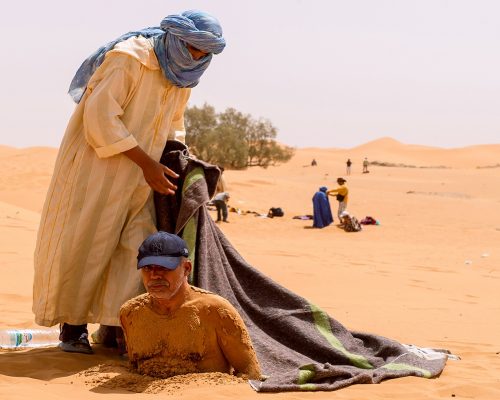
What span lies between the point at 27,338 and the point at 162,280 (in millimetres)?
1660

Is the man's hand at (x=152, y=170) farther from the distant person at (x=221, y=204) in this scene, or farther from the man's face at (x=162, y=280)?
the distant person at (x=221, y=204)

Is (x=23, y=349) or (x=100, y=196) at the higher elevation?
(x=100, y=196)

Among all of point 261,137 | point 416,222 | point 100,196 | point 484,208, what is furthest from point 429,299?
point 261,137

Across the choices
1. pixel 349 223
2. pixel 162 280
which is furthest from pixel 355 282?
pixel 349 223

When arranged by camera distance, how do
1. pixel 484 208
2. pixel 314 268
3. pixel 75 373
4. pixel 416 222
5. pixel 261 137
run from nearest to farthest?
pixel 75 373 → pixel 314 268 → pixel 416 222 → pixel 484 208 → pixel 261 137

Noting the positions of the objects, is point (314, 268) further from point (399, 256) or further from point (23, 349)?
point (23, 349)

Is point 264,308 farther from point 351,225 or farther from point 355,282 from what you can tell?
point 351,225

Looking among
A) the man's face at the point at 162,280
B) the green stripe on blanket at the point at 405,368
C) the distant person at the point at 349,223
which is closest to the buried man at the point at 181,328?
the man's face at the point at 162,280

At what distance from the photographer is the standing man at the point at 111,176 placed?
16.0ft

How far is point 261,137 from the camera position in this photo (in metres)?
55.7

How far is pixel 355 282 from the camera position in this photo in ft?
35.1

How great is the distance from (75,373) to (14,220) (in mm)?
10783

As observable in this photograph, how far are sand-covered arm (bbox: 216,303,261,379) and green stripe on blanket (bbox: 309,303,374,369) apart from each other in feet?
1.99

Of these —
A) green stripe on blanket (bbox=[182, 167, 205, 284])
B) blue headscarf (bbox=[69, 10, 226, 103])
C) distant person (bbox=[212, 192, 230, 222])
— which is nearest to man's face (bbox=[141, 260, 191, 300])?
green stripe on blanket (bbox=[182, 167, 205, 284])
